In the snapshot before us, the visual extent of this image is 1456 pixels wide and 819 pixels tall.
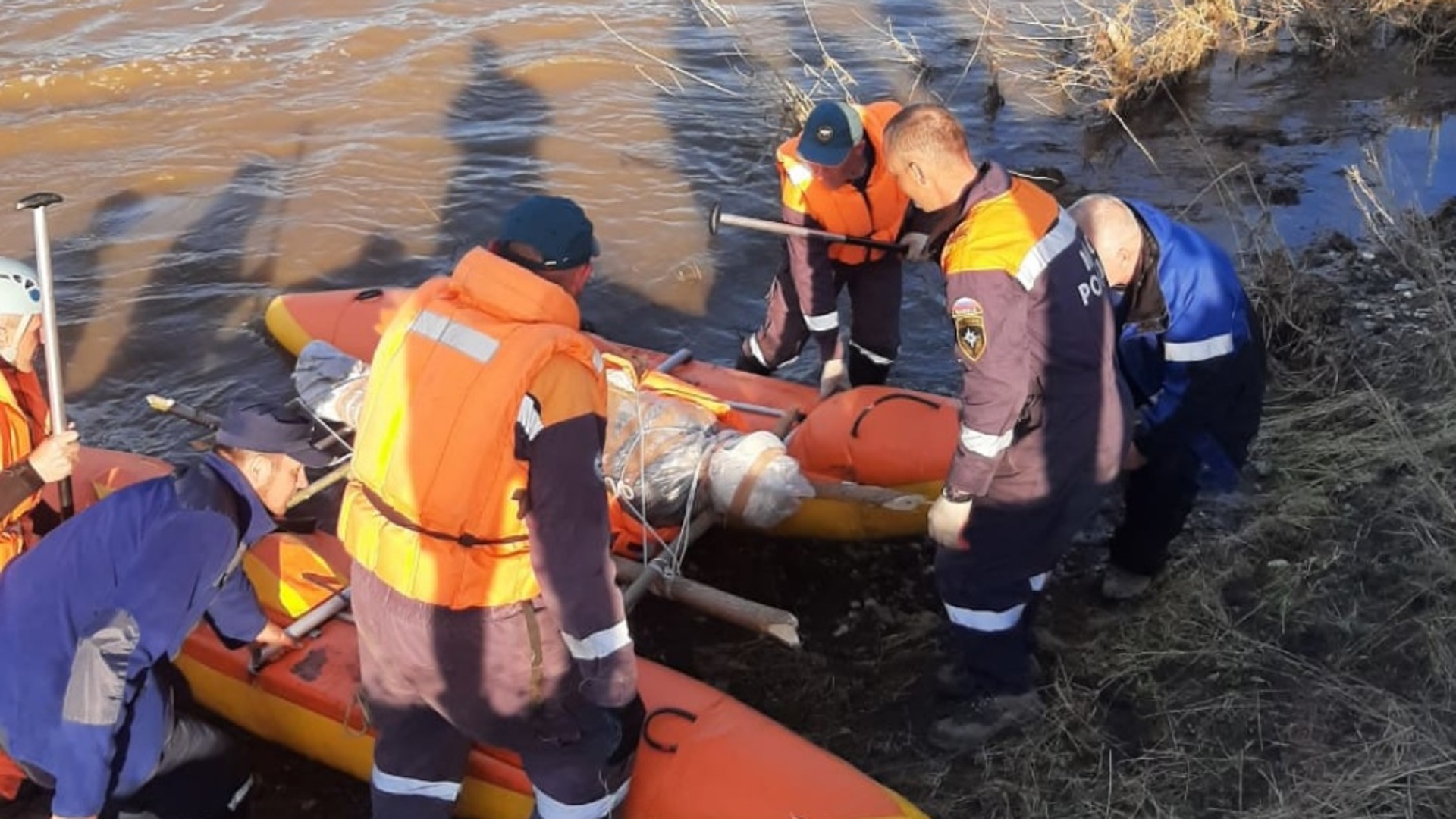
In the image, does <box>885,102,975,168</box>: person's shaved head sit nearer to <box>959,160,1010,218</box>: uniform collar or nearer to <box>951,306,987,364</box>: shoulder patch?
<box>959,160,1010,218</box>: uniform collar

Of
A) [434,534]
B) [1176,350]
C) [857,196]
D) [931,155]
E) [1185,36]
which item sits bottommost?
[1185,36]

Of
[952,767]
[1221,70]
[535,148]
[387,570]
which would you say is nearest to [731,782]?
[952,767]

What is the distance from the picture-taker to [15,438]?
3900 millimetres

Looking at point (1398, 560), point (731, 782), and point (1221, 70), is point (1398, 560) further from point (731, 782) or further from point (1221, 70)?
point (1221, 70)

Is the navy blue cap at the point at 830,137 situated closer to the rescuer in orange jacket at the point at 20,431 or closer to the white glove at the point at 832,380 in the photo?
the white glove at the point at 832,380

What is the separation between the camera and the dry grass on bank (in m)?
9.65

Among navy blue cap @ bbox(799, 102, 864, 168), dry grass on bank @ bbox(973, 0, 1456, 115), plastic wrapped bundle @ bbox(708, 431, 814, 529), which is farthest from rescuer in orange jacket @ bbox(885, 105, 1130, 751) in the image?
dry grass on bank @ bbox(973, 0, 1456, 115)

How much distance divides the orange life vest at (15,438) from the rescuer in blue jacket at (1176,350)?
3.31m

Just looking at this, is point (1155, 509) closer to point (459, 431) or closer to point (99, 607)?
point (459, 431)

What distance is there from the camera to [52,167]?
918 centimetres

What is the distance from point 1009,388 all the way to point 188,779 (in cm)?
261

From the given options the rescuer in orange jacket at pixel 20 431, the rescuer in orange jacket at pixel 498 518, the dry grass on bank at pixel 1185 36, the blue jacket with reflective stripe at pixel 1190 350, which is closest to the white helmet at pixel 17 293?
the rescuer in orange jacket at pixel 20 431

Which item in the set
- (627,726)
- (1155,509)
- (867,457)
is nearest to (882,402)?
(867,457)

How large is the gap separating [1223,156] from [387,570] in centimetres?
785
